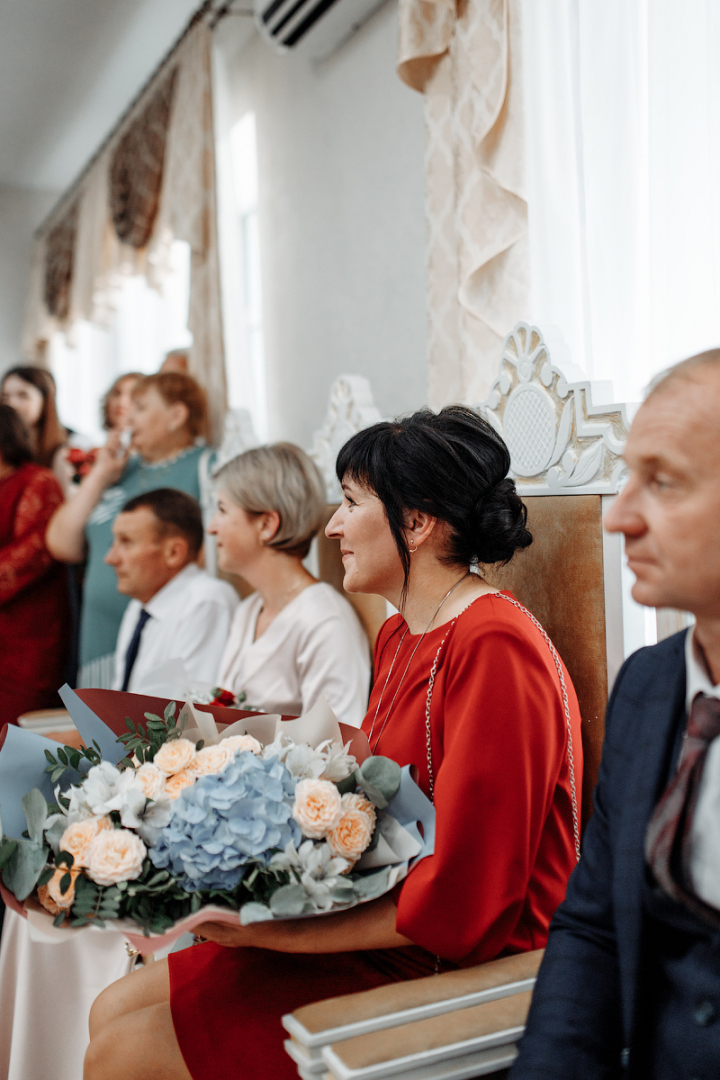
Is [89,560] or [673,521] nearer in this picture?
[673,521]

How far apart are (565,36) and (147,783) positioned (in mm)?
1636

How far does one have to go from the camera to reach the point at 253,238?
3684mm

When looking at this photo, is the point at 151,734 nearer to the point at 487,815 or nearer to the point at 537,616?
the point at 487,815

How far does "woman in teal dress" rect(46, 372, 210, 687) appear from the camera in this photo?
3.17 meters

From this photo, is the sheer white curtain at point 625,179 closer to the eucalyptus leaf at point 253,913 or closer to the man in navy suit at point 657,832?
the man in navy suit at point 657,832

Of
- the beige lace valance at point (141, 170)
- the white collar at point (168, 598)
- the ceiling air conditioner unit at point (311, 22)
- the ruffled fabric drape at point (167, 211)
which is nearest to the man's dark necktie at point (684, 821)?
the white collar at point (168, 598)

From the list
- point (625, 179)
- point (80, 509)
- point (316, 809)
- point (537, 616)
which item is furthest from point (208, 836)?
point (80, 509)

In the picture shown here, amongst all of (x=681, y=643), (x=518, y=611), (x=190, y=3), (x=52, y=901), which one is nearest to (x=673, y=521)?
(x=681, y=643)

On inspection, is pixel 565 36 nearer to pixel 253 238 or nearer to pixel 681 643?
pixel 681 643

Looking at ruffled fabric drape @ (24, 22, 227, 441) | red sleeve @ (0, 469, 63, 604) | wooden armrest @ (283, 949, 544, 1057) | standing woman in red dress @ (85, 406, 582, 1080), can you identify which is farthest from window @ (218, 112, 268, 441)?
wooden armrest @ (283, 949, 544, 1057)

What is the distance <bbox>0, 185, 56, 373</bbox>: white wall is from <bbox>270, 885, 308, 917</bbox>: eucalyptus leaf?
603 centimetres

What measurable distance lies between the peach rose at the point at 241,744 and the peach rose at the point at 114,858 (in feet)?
0.54

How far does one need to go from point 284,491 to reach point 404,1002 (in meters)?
1.41

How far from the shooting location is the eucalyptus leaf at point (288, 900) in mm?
955
